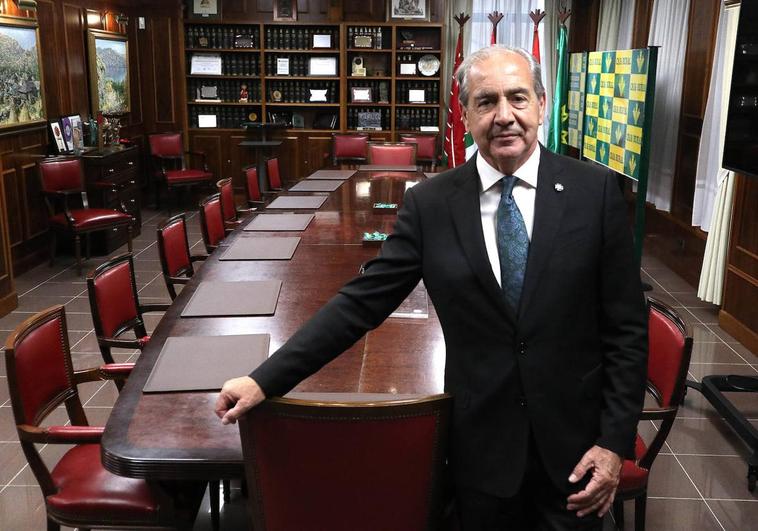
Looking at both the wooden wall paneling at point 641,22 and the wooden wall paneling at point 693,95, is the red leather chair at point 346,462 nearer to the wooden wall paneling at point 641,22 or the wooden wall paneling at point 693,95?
the wooden wall paneling at point 693,95

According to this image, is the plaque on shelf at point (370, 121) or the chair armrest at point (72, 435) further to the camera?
the plaque on shelf at point (370, 121)

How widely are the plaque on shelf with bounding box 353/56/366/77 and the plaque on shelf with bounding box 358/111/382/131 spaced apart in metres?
0.49

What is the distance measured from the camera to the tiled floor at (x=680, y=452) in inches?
119

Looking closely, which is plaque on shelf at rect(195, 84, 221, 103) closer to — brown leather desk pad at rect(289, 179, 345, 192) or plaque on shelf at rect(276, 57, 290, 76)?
plaque on shelf at rect(276, 57, 290, 76)

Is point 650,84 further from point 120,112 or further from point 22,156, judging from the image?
point 120,112

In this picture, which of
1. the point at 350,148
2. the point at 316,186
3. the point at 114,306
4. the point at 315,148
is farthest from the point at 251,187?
the point at 315,148

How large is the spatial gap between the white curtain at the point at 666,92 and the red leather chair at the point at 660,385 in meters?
4.58

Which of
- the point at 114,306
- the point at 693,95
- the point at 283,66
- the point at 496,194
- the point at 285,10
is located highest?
the point at 285,10

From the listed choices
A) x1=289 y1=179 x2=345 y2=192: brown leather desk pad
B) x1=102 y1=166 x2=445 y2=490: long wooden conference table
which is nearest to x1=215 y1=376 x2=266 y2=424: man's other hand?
x1=102 y1=166 x2=445 y2=490: long wooden conference table

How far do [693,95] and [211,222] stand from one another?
160 inches

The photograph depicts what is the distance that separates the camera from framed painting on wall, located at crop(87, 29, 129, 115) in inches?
315

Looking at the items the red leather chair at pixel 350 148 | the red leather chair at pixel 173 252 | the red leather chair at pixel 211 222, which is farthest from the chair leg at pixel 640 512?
the red leather chair at pixel 350 148

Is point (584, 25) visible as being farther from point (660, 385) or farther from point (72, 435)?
point (72, 435)

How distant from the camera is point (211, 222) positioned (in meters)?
4.63
